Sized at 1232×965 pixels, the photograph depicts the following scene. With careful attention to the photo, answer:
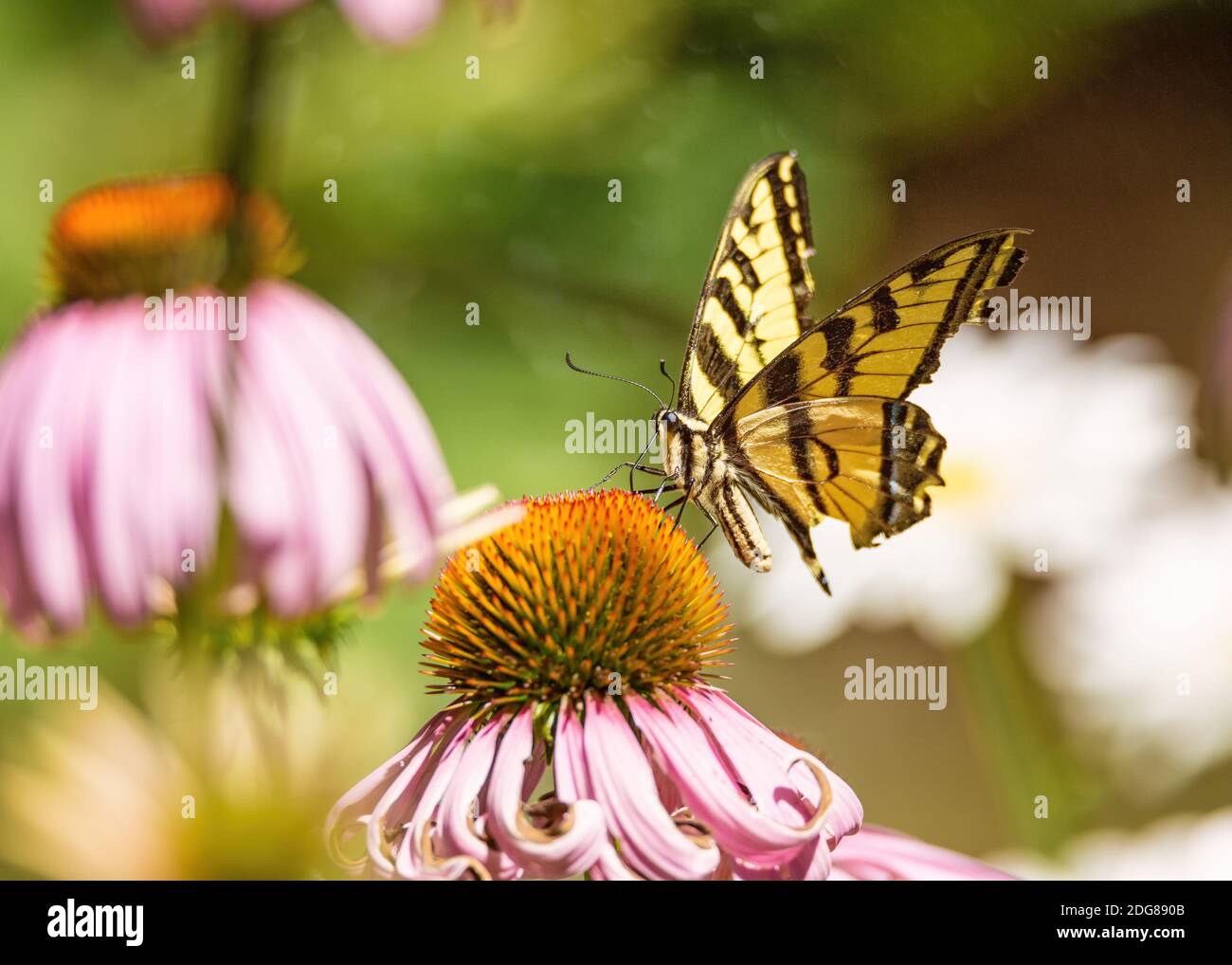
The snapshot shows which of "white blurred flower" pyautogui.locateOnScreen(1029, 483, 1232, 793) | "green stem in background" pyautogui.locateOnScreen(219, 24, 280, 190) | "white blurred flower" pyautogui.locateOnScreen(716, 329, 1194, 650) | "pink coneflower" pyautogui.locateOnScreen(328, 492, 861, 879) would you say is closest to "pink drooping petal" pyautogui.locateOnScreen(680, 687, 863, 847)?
"pink coneflower" pyautogui.locateOnScreen(328, 492, 861, 879)

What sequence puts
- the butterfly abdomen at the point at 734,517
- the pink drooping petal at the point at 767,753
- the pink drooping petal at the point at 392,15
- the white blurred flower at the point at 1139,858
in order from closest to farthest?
1. the pink drooping petal at the point at 767,753
2. the pink drooping petal at the point at 392,15
3. the butterfly abdomen at the point at 734,517
4. the white blurred flower at the point at 1139,858

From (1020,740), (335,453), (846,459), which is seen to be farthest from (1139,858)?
(335,453)

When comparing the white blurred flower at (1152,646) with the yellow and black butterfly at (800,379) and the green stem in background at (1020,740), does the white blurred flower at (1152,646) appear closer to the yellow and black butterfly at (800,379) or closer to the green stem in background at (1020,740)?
the green stem in background at (1020,740)

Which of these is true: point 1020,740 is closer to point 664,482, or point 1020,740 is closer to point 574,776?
point 664,482

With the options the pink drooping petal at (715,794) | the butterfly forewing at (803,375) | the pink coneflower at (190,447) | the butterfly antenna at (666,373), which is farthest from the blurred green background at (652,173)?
the pink drooping petal at (715,794)

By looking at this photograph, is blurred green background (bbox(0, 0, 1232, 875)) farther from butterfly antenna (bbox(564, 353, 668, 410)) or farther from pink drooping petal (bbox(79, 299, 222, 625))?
pink drooping petal (bbox(79, 299, 222, 625))

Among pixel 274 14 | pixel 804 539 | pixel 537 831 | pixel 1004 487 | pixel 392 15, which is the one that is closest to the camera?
pixel 537 831
